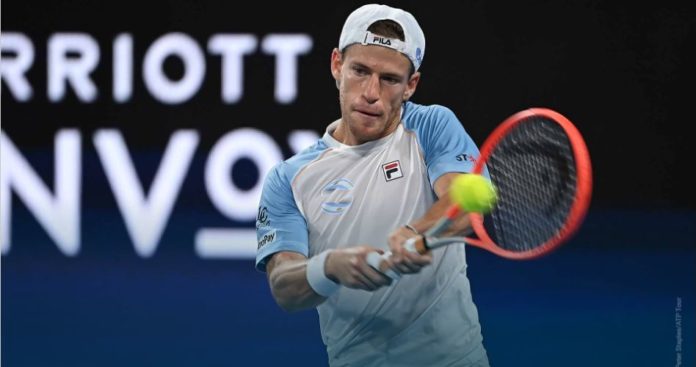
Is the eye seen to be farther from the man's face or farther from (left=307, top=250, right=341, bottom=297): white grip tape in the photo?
(left=307, top=250, right=341, bottom=297): white grip tape

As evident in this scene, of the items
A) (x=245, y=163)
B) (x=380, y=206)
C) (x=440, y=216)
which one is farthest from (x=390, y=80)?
(x=245, y=163)

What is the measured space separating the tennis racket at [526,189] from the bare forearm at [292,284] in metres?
0.35

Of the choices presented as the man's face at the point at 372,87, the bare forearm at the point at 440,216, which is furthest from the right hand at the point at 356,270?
the man's face at the point at 372,87

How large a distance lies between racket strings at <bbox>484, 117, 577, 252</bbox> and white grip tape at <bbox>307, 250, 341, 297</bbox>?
0.54 metres

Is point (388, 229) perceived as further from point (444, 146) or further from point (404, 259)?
point (404, 259)

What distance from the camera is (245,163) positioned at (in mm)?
5105

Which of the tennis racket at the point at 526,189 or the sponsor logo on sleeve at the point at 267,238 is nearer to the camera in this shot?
the tennis racket at the point at 526,189

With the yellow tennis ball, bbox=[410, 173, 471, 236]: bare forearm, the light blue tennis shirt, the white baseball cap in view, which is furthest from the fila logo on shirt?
the yellow tennis ball

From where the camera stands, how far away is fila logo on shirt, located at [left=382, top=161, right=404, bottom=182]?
325 cm

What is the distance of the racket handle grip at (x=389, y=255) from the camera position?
2758 mm

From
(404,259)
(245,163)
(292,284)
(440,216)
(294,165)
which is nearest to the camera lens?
(404,259)

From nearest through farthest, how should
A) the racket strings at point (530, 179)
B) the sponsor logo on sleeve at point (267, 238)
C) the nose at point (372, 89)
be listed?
1. the racket strings at point (530, 179)
2. the nose at point (372, 89)
3. the sponsor logo on sleeve at point (267, 238)

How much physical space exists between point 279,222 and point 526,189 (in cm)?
71

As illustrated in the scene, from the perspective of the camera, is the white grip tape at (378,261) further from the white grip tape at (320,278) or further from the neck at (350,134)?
the neck at (350,134)
